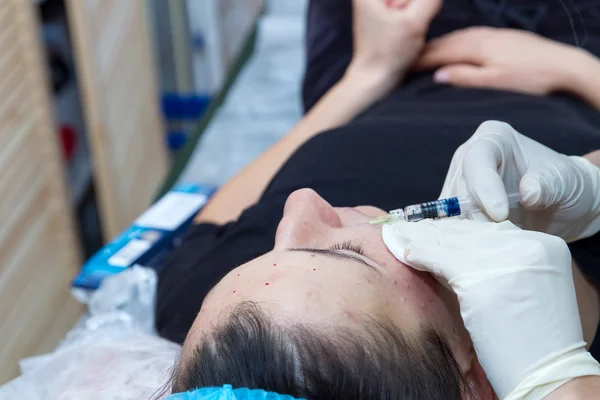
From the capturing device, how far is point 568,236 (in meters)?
0.86

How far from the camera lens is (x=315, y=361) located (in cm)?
57

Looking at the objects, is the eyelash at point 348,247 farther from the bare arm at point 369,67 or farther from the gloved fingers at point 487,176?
the bare arm at point 369,67

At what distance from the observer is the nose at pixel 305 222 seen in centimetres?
72

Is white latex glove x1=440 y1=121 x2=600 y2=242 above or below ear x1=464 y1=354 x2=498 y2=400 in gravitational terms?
above

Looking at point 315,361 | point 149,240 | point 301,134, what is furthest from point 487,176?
point 149,240

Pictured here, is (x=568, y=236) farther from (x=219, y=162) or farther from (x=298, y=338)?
(x=219, y=162)

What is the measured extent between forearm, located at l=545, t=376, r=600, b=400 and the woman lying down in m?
0.04

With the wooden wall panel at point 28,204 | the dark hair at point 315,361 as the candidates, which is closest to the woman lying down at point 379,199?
the dark hair at point 315,361

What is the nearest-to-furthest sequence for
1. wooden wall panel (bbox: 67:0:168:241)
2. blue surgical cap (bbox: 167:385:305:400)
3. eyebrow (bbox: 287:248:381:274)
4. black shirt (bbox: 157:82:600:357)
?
blue surgical cap (bbox: 167:385:305:400) < eyebrow (bbox: 287:248:381:274) < black shirt (bbox: 157:82:600:357) < wooden wall panel (bbox: 67:0:168:241)

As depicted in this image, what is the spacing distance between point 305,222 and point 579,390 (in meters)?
0.33

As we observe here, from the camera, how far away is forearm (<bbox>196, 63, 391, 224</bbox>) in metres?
1.16

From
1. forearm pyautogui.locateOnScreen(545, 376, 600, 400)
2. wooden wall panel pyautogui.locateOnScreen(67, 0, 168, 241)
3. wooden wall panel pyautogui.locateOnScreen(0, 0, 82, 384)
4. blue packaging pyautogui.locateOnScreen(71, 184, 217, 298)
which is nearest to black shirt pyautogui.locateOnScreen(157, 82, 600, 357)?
blue packaging pyautogui.locateOnScreen(71, 184, 217, 298)

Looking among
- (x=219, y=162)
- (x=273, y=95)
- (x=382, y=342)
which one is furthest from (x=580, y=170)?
(x=273, y=95)

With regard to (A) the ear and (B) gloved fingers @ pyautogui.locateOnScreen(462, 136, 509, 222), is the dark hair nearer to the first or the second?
(A) the ear
